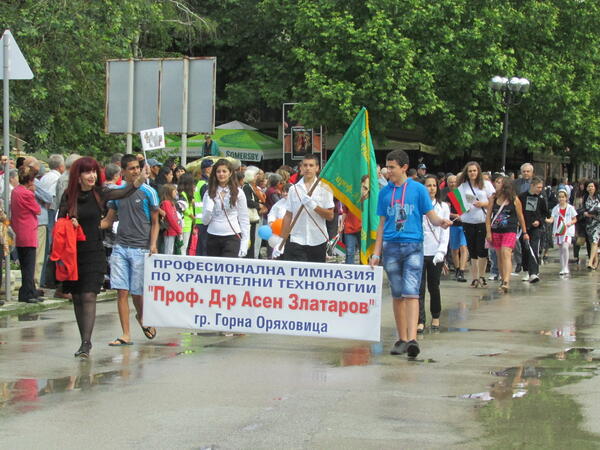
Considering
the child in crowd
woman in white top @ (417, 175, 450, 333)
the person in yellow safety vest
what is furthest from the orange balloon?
woman in white top @ (417, 175, 450, 333)

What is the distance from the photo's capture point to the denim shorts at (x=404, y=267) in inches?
404

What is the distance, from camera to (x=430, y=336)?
1169 cm

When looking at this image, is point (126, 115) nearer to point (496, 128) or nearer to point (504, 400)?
point (504, 400)

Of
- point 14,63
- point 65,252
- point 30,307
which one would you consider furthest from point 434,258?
point 14,63

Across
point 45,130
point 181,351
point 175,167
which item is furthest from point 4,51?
point 45,130

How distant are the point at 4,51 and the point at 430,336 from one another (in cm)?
621

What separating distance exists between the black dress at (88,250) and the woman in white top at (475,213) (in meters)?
8.97

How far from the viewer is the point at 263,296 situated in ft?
34.3

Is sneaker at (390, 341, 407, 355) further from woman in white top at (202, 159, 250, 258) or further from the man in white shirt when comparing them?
woman in white top at (202, 159, 250, 258)

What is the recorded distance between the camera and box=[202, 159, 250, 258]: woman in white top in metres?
12.0

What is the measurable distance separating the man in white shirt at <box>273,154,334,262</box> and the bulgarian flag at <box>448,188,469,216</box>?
7333 millimetres

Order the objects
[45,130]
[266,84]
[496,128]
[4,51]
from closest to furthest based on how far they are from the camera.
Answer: [4,51] → [45,130] → [496,128] → [266,84]

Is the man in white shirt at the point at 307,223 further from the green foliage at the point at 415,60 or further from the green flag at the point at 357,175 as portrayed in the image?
the green foliage at the point at 415,60

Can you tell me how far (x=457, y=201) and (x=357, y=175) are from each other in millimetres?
7632
